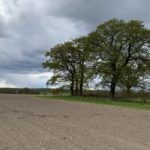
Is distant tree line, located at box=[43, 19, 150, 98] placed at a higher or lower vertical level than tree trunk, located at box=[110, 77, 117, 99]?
higher

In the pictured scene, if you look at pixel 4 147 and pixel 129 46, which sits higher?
pixel 129 46

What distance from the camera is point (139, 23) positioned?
Answer: 169 feet

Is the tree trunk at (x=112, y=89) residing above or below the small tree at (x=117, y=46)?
below

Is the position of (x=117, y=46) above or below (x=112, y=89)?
above

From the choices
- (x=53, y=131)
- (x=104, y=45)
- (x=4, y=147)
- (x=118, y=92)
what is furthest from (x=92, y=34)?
(x=4, y=147)

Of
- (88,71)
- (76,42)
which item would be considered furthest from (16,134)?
(76,42)

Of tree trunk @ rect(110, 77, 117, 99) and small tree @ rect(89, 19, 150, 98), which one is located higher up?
small tree @ rect(89, 19, 150, 98)

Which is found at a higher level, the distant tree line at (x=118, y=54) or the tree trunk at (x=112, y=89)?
the distant tree line at (x=118, y=54)

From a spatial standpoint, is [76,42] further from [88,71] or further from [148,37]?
[148,37]

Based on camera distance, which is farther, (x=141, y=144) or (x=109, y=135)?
(x=109, y=135)

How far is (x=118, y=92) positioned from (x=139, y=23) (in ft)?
36.6

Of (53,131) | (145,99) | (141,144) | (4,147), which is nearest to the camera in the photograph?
(4,147)

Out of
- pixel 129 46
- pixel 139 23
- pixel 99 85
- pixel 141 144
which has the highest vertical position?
pixel 139 23

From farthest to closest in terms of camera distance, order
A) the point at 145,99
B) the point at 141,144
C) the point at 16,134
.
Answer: the point at 145,99, the point at 16,134, the point at 141,144
